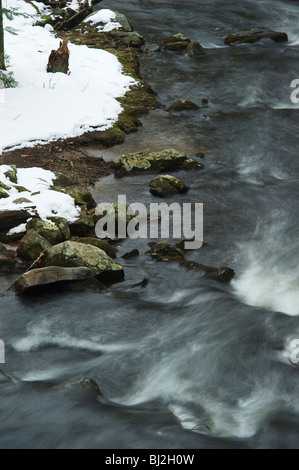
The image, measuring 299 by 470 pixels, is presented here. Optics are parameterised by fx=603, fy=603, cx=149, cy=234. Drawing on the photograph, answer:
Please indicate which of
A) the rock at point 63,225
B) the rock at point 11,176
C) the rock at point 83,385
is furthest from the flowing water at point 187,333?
the rock at point 11,176

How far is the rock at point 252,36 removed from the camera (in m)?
19.2

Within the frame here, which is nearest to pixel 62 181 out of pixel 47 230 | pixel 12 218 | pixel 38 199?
pixel 38 199

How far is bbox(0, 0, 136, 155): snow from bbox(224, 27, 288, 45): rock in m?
4.64

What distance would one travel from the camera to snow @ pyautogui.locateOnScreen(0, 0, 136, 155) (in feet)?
39.6

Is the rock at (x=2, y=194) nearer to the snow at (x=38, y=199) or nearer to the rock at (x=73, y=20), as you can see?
the snow at (x=38, y=199)

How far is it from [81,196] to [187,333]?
12.3 feet

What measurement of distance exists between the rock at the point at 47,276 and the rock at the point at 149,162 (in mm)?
3848

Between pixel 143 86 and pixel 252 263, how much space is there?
764 cm

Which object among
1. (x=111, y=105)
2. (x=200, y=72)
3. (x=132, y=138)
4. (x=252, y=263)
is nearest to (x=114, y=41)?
(x=200, y=72)

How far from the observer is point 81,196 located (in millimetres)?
10062

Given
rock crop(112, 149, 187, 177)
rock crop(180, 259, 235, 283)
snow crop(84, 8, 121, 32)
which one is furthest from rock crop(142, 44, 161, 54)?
rock crop(180, 259, 235, 283)

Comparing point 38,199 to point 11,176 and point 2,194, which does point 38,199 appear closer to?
point 2,194

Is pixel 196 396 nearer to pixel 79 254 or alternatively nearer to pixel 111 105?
pixel 79 254

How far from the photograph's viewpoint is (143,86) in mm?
15164
